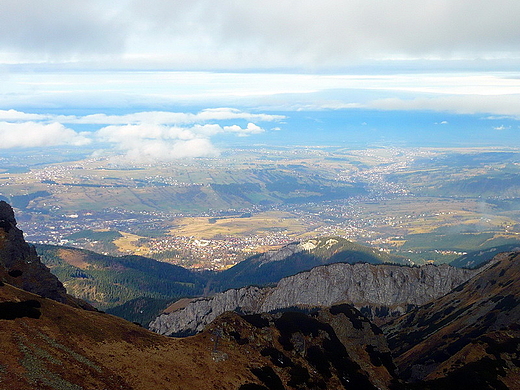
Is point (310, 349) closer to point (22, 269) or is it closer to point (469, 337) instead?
point (469, 337)

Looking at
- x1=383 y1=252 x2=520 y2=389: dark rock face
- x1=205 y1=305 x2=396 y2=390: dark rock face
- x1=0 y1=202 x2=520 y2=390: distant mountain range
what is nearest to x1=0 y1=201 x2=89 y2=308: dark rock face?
x1=0 y1=202 x2=520 y2=390: distant mountain range

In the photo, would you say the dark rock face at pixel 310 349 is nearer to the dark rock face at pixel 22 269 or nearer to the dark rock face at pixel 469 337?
the dark rock face at pixel 469 337

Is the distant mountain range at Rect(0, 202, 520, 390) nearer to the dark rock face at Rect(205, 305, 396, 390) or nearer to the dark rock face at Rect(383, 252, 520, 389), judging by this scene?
the dark rock face at Rect(205, 305, 396, 390)

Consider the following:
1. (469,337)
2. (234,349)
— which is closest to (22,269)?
(234,349)

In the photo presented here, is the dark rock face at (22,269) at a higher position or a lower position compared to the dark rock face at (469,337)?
higher

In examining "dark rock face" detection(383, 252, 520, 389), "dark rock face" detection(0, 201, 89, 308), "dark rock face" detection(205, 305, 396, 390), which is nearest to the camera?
"dark rock face" detection(205, 305, 396, 390)

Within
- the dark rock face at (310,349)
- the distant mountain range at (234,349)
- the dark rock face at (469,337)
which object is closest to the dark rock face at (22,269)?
the distant mountain range at (234,349)

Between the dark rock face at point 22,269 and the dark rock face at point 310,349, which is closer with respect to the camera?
the dark rock face at point 310,349

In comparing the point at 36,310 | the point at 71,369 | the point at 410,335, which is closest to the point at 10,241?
the point at 36,310

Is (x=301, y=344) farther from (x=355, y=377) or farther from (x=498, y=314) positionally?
(x=498, y=314)
